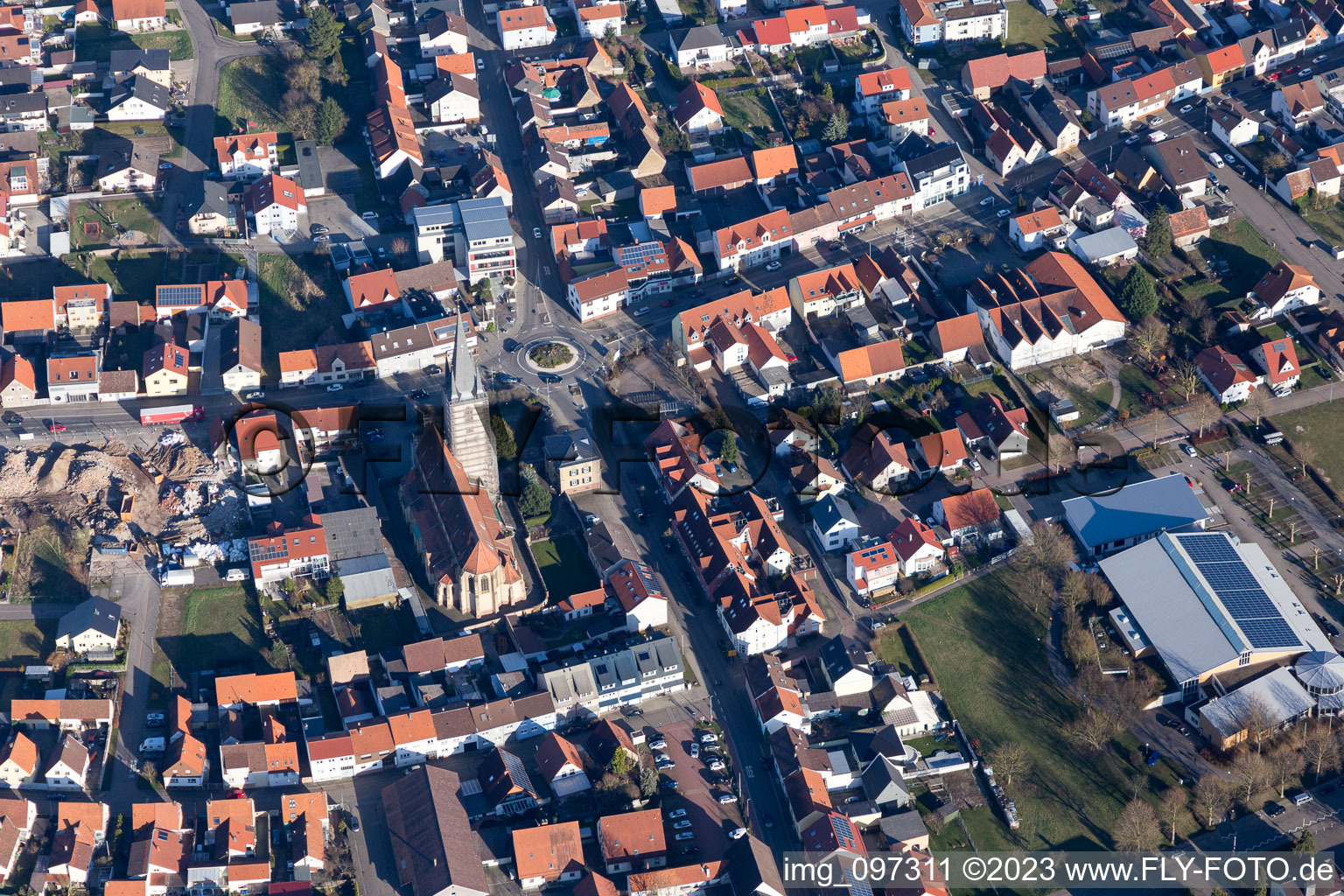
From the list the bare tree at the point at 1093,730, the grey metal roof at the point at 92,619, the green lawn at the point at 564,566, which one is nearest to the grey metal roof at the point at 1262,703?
the bare tree at the point at 1093,730

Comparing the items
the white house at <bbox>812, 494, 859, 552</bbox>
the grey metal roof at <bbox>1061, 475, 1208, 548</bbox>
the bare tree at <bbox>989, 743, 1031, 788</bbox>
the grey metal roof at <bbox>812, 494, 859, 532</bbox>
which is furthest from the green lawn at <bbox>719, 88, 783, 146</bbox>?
the bare tree at <bbox>989, 743, 1031, 788</bbox>

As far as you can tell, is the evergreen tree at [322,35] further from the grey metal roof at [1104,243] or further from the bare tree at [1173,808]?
the bare tree at [1173,808]

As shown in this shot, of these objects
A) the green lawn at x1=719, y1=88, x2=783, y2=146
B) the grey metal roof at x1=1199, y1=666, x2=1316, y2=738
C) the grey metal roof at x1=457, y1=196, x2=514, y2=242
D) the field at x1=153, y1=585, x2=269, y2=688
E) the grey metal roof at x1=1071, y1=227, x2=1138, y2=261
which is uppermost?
the grey metal roof at x1=1071, y1=227, x2=1138, y2=261

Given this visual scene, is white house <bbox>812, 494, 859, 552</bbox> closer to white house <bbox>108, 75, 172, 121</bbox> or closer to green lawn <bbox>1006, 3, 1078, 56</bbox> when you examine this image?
green lawn <bbox>1006, 3, 1078, 56</bbox>

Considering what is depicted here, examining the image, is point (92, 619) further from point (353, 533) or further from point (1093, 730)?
point (1093, 730)

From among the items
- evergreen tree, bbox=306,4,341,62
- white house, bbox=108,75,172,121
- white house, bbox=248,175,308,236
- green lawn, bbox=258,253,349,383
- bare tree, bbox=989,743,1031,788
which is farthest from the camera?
evergreen tree, bbox=306,4,341,62
